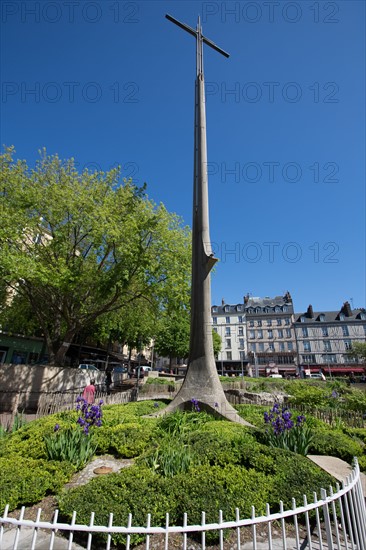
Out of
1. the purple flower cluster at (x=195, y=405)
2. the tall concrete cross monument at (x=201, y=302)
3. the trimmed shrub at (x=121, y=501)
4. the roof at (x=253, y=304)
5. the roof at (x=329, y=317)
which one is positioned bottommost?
the trimmed shrub at (x=121, y=501)

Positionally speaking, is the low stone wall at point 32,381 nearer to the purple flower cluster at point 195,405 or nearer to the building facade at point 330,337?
the purple flower cluster at point 195,405

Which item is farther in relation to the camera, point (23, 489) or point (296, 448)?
point (296, 448)

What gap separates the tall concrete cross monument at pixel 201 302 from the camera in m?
10.1

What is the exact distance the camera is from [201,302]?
1136cm

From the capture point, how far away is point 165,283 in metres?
16.6

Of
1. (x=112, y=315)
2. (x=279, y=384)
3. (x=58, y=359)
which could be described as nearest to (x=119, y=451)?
(x=58, y=359)

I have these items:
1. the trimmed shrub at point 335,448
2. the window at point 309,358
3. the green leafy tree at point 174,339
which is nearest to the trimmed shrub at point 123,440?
the trimmed shrub at point 335,448

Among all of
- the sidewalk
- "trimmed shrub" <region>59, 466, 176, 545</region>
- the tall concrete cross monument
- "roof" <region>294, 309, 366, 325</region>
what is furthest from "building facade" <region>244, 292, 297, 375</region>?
"trimmed shrub" <region>59, 466, 176, 545</region>

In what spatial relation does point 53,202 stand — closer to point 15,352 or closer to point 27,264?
point 27,264

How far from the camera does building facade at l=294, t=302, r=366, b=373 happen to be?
2334 inches

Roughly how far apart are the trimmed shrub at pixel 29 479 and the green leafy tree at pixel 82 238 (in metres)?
9.76

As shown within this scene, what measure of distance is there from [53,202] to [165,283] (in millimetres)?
7388

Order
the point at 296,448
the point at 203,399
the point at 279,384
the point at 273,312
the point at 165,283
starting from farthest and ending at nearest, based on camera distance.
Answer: the point at 273,312
the point at 279,384
the point at 165,283
the point at 203,399
the point at 296,448

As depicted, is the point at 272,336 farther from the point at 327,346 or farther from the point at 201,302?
the point at 201,302
